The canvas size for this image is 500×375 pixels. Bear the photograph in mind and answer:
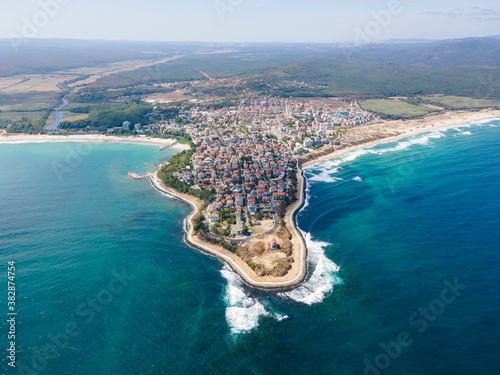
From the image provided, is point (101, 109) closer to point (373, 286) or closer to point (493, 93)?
point (373, 286)

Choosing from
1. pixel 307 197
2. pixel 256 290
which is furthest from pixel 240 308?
pixel 307 197

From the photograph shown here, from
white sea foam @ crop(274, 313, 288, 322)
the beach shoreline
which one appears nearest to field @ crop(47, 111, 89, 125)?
the beach shoreline

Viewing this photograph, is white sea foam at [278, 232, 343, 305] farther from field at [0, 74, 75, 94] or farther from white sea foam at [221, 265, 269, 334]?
field at [0, 74, 75, 94]

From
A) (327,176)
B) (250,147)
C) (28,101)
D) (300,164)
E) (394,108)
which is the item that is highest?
(28,101)

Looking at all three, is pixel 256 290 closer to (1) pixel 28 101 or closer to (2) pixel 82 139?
(2) pixel 82 139

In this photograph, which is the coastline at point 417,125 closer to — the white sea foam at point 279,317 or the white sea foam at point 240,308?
the white sea foam at point 240,308

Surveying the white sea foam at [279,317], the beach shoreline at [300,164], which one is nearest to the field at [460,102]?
the beach shoreline at [300,164]
